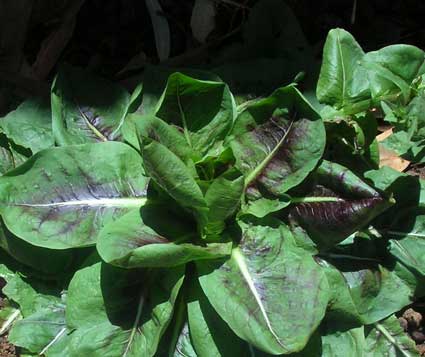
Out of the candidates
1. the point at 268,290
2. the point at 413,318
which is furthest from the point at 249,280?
the point at 413,318

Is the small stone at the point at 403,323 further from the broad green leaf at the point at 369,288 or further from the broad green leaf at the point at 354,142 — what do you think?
the broad green leaf at the point at 354,142

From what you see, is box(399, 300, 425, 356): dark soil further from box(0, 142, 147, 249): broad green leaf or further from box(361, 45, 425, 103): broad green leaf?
box(0, 142, 147, 249): broad green leaf

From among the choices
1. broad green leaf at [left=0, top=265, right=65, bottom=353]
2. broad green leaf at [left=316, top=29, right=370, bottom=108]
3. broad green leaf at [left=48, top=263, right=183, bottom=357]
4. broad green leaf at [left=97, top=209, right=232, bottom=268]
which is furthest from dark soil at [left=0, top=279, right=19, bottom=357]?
broad green leaf at [left=316, top=29, right=370, bottom=108]

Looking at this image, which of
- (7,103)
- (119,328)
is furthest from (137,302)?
(7,103)

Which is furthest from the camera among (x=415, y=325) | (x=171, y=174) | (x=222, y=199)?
(x=415, y=325)

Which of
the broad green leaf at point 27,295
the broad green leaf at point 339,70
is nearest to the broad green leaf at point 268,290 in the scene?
the broad green leaf at point 339,70

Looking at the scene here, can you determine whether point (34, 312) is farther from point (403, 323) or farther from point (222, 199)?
point (403, 323)
